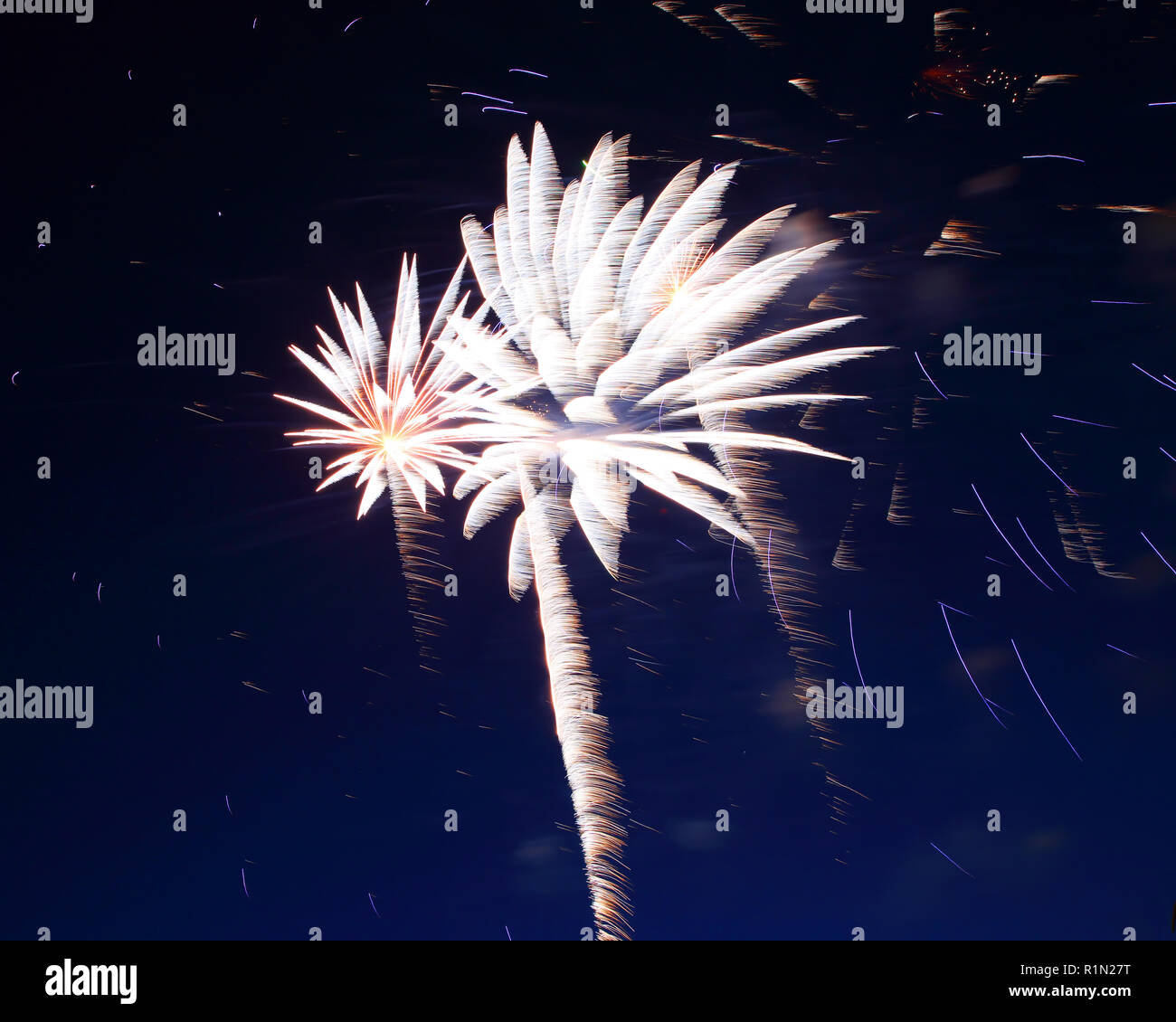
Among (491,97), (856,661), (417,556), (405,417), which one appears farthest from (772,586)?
(491,97)

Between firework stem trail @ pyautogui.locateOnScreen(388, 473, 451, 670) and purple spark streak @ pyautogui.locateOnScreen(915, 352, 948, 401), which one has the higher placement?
purple spark streak @ pyautogui.locateOnScreen(915, 352, 948, 401)

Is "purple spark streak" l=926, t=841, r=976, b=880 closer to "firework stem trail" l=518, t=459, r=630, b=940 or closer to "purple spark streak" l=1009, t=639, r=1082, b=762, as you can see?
"purple spark streak" l=1009, t=639, r=1082, b=762

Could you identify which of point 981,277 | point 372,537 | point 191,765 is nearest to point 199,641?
point 191,765

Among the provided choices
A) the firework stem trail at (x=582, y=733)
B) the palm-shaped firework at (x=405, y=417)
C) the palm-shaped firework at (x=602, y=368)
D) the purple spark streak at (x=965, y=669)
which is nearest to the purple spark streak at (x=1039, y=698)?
the purple spark streak at (x=965, y=669)

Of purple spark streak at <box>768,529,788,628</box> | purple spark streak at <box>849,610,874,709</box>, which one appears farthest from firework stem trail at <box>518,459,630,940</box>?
purple spark streak at <box>849,610,874,709</box>

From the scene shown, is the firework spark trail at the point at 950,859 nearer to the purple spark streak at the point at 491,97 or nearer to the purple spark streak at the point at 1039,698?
the purple spark streak at the point at 1039,698

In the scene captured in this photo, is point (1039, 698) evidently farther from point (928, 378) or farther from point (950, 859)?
point (928, 378)
